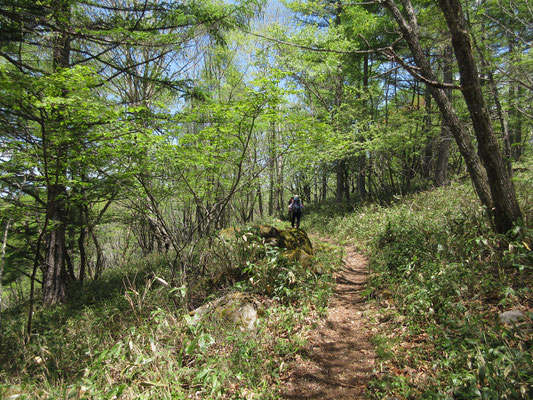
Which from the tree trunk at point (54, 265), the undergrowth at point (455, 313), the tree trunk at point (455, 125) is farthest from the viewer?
the tree trunk at point (54, 265)

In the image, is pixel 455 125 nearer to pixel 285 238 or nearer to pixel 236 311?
pixel 285 238

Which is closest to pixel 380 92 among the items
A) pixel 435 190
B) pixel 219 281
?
pixel 435 190

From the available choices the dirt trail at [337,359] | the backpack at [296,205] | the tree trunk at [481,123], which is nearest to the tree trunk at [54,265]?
the backpack at [296,205]

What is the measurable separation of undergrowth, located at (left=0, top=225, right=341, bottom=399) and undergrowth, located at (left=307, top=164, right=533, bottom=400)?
1.29 meters

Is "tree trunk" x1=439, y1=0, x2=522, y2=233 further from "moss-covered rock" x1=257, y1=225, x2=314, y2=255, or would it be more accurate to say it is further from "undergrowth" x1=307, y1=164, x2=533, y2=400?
"moss-covered rock" x1=257, y1=225, x2=314, y2=255

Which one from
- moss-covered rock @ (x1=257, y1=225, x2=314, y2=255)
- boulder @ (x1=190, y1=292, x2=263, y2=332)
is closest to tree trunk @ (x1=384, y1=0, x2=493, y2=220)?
moss-covered rock @ (x1=257, y1=225, x2=314, y2=255)

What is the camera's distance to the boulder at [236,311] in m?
4.06

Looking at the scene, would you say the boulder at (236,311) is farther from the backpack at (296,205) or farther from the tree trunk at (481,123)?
the backpack at (296,205)

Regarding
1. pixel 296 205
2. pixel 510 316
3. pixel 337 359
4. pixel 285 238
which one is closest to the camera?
pixel 510 316

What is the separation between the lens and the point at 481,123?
12.3 feet

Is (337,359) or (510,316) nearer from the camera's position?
(510,316)

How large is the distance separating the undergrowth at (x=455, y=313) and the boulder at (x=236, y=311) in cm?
195

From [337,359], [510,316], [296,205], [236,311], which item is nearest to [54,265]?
[236,311]

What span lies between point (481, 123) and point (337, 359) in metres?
4.11
